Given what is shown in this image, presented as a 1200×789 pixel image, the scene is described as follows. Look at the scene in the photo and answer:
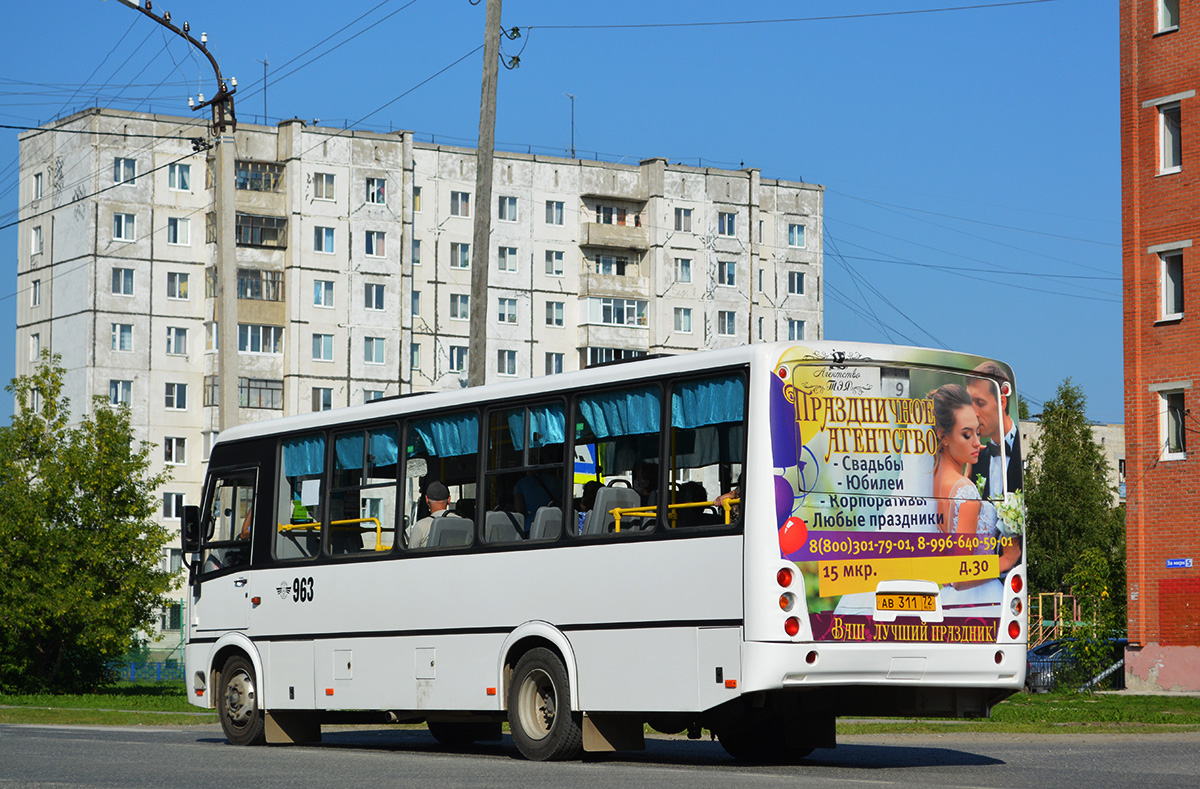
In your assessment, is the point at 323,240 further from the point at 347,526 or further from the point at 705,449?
the point at 705,449

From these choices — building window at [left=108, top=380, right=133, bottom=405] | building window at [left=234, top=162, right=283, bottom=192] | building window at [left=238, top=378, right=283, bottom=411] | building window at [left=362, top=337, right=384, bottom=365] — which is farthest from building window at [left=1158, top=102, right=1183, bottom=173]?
building window at [left=108, top=380, right=133, bottom=405]

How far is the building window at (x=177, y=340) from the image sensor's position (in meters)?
88.0

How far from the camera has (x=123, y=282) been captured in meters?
87.0

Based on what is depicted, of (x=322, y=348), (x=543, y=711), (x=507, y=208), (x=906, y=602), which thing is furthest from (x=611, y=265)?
(x=906, y=602)

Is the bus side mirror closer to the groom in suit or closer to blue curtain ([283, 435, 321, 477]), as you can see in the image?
blue curtain ([283, 435, 321, 477])

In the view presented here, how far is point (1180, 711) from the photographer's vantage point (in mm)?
27422

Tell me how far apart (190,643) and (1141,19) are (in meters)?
30.2

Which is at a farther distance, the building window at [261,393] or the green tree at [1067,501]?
the building window at [261,393]

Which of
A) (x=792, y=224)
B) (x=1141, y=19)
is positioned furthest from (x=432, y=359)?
(x=1141, y=19)

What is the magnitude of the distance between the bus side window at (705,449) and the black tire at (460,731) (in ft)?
18.4

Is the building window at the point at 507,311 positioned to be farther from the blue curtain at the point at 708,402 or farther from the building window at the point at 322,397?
the blue curtain at the point at 708,402

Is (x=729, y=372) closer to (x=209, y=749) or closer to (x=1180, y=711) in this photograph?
(x=209, y=749)

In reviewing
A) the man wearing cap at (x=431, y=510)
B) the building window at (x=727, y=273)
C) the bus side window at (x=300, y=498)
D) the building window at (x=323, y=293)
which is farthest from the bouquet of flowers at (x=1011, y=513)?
the building window at (x=727, y=273)

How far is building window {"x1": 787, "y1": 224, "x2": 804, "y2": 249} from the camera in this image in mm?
103625
